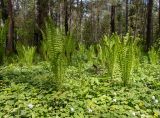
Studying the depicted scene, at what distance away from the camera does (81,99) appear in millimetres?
4066

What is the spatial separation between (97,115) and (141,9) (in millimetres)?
27627

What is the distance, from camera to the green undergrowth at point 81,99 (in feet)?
11.9

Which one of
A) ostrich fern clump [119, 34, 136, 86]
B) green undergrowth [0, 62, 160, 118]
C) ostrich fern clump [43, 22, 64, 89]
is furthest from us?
ostrich fern clump [119, 34, 136, 86]

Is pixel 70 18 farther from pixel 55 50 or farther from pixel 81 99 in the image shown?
pixel 81 99

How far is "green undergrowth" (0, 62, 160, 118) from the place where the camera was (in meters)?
3.63

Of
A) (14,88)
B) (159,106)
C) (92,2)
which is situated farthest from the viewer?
(92,2)

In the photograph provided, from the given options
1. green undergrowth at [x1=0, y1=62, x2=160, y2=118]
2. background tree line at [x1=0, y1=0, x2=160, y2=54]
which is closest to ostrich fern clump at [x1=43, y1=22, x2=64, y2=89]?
green undergrowth at [x1=0, y1=62, x2=160, y2=118]

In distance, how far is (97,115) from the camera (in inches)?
140

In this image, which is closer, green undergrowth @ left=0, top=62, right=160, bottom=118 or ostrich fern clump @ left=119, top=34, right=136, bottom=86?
green undergrowth @ left=0, top=62, right=160, bottom=118

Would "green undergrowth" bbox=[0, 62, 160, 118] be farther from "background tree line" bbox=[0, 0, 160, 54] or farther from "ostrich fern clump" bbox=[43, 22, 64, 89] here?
"background tree line" bbox=[0, 0, 160, 54]

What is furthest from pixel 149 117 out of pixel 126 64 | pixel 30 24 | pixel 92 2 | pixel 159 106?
pixel 92 2

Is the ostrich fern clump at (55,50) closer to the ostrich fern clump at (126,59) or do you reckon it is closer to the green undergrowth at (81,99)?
the green undergrowth at (81,99)

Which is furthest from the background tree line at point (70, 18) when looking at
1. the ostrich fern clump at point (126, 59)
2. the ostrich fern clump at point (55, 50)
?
the ostrich fern clump at point (126, 59)

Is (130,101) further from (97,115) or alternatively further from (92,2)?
(92,2)
